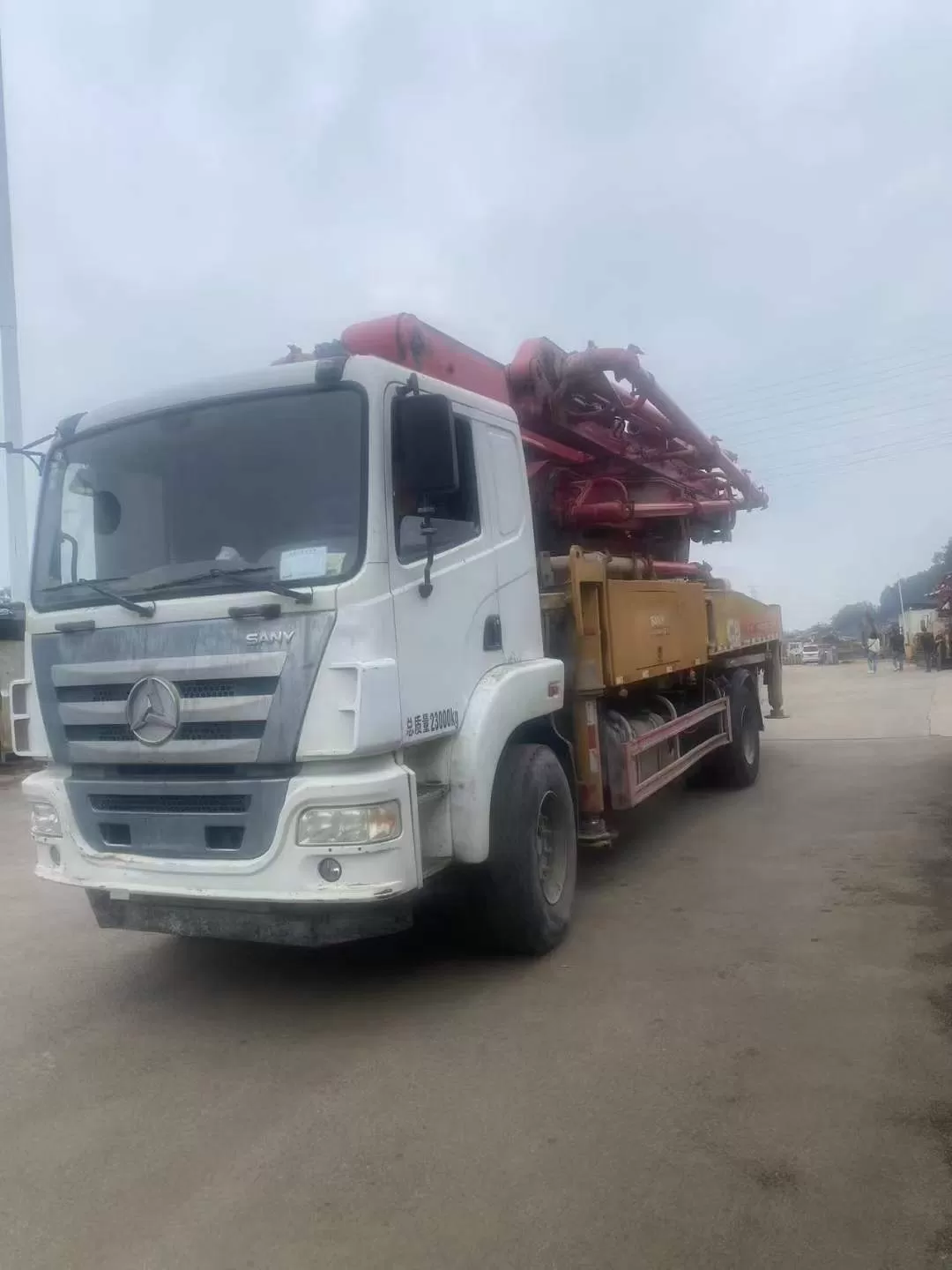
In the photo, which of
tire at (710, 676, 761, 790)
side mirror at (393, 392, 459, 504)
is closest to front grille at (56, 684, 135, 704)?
side mirror at (393, 392, 459, 504)

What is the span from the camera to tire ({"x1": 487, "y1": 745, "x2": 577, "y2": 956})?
15.6 ft

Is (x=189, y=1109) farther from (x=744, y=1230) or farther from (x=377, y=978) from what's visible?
(x=744, y=1230)

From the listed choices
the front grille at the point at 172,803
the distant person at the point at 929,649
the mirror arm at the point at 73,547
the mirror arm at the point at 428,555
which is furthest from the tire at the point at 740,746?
the distant person at the point at 929,649

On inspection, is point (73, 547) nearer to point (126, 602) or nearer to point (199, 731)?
point (126, 602)

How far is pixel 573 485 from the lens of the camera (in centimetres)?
771

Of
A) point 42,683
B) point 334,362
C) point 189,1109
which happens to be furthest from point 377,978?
point 334,362

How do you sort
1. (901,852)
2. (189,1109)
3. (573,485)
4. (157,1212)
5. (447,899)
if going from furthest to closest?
(573,485) < (901,852) < (447,899) < (189,1109) < (157,1212)

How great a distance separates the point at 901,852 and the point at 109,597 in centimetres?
554

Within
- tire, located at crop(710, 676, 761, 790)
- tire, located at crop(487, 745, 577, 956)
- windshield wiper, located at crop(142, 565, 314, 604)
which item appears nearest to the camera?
windshield wiper, located at crop(142, 565, 314, 604)

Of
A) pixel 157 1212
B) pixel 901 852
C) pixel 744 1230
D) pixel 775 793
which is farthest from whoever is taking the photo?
pixel 775 793

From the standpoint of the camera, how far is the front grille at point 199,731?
398 centimetres

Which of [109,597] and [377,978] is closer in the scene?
[109,597]

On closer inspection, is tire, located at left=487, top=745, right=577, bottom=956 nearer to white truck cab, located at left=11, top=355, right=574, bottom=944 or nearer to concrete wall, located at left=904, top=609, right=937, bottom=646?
white truck cab, located at left=11, top=355, right=574, bottom=944

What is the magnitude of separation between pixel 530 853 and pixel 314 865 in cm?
129
